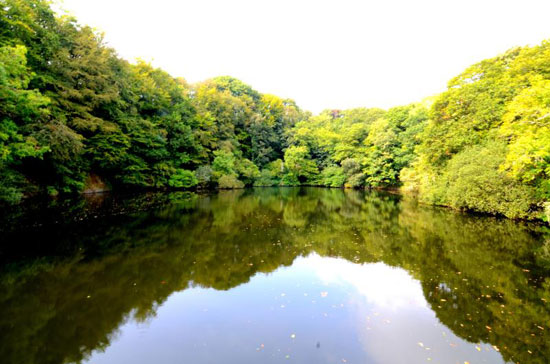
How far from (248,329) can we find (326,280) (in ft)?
9.16

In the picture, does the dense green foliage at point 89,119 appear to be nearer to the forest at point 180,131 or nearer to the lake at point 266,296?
the forest at point 180,131

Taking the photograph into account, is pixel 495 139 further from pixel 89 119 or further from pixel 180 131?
pixel 180 131

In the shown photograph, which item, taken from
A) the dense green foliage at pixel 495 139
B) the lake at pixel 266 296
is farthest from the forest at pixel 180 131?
the lake at pixel 266 296

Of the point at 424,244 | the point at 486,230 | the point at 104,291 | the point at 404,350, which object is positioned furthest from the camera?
the point at 486,230

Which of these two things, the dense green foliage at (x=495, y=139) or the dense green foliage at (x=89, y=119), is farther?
the dense green foliage at (x=89, y=119)

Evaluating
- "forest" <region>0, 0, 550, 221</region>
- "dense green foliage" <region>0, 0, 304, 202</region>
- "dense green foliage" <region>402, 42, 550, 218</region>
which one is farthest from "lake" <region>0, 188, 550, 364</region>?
"dense green foliage" <region>0, 0, 304, 202</region>

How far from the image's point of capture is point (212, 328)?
4.62m

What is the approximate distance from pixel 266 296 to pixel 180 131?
29745mm

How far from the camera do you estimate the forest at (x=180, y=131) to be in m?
13.1

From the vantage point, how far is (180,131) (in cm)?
3253

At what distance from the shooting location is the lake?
13.4ft

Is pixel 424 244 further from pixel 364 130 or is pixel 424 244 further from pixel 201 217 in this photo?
pixel 364 130

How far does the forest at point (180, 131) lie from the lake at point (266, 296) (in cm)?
461

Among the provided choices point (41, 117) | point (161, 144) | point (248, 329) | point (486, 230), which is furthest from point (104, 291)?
point (161, 144)
